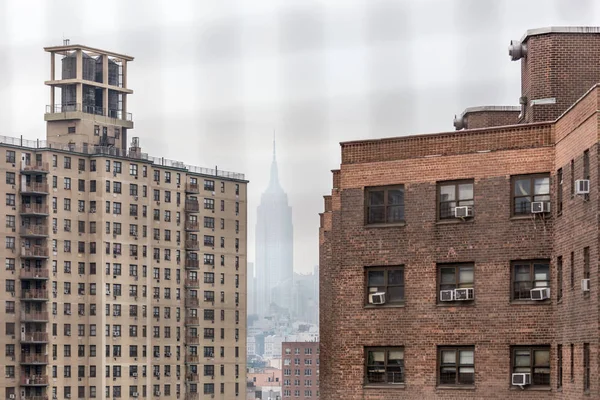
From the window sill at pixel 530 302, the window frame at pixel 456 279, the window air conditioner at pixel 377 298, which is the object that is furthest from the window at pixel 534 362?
the window air conditioner at pixel 377 298

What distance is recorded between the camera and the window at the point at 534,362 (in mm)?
46125

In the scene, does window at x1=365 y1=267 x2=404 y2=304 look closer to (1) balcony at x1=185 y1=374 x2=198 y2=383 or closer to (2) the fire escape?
(2) the fire escape

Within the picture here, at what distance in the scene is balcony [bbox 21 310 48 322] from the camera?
176163 mm

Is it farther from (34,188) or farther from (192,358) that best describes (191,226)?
(34,188)

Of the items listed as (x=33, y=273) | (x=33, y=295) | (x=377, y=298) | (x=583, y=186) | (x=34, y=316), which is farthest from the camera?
(x=33, y=273)

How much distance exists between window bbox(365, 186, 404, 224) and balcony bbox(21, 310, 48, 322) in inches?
5128

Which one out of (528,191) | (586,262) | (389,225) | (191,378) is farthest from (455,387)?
(191,378)

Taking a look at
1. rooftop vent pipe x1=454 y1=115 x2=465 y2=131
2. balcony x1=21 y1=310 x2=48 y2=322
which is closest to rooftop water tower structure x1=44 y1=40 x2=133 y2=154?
balcony x1=21 y1=310 x2=48 y2=322

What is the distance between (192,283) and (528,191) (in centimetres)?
15298

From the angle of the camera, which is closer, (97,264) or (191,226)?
(97,264)

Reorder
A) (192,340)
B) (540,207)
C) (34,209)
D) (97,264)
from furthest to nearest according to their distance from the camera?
(192,340) < (97,264) < (34,209) < (540,207)

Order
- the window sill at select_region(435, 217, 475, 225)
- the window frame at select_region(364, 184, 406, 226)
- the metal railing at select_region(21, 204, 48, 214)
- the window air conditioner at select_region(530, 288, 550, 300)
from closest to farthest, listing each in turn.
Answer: the window air conditioner at select_region(530, 288, 550, 300)
the window sill at select_region(435, 217, 475, 225)
the window frame at select_region(364, 184, 406, 226)
the metal railing at select_region(21, 204, 48, 214)

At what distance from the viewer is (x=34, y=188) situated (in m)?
178

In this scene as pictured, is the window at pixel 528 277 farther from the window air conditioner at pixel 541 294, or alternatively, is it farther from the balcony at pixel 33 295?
the balcony at pixel 33 295
